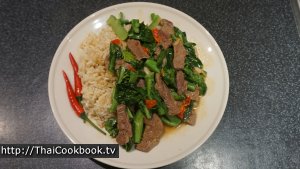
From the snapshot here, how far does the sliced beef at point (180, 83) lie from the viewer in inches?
90.3

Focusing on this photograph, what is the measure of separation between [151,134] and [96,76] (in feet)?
1.92

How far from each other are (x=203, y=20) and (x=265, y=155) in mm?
1302

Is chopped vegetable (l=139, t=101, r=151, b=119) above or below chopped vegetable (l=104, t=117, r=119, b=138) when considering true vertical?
above

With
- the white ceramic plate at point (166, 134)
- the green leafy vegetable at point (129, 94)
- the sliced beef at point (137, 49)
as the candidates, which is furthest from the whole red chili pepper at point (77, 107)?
the sliced beef at point (137, 49)

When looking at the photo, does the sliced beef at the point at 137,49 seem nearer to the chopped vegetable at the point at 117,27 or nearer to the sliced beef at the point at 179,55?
the chopped vegetable at the point at 117,27

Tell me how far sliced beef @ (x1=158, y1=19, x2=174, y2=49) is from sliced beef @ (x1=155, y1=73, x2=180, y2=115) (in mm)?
272

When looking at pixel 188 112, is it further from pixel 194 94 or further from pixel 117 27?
pixel 117 27

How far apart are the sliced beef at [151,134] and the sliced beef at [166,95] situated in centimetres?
12

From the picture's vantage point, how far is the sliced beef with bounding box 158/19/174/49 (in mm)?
2412

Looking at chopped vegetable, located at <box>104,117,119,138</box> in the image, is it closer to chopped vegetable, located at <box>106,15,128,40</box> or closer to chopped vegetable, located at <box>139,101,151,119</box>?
chopped vegetable, located at <box>139,101,151,119</box>

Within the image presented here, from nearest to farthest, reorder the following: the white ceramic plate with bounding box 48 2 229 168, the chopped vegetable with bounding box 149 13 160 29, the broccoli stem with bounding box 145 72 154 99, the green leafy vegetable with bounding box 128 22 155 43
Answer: the white ceramic plate with bounding box 48 2 229 168, the broccoli stem with bounding box 145 72 154 99, the green leafy vegetable with bounding box 128 22 155 43, the chopped vegetable with bounding box 149 13 160 29

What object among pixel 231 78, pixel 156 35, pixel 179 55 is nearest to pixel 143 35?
pixel 156 35

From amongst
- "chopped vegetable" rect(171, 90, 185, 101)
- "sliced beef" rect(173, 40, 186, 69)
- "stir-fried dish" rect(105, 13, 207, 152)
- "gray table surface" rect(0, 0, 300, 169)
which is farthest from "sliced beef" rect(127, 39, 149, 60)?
"gray table surface" rect(0, 0, 300, 169)

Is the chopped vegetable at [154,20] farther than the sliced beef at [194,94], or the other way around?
the chopped vegetable at [154,20]
